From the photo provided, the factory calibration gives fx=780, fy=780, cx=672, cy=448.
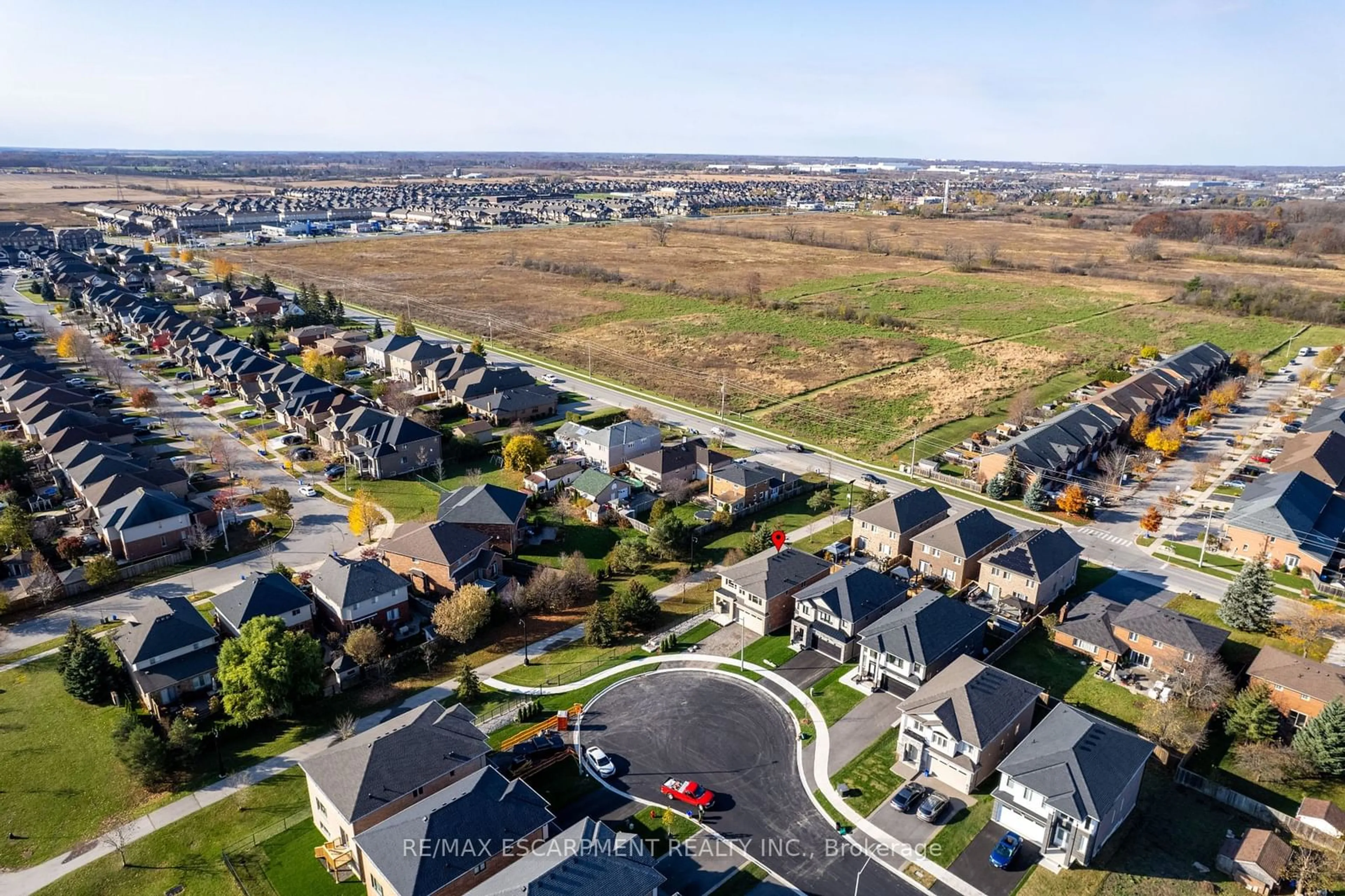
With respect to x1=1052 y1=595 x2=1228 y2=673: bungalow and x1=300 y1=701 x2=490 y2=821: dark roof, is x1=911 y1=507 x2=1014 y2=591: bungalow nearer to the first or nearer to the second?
x1=1052 y1=595 x2=1228 y2=673: bungalow

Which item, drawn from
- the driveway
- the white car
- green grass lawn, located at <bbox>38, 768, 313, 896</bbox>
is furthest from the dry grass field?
green grass lawn, located at <bbox>38, 768, 313, 896</bbox>

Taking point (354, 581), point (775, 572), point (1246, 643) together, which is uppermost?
point (354, 581)

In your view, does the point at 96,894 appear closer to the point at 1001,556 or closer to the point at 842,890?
the point at 842,890

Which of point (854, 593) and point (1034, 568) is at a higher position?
point (1034, 568)

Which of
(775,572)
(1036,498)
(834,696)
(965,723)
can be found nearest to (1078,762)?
(965,723)

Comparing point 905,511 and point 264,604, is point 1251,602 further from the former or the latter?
point 264,604

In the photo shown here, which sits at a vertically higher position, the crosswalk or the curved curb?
the crosswalk
